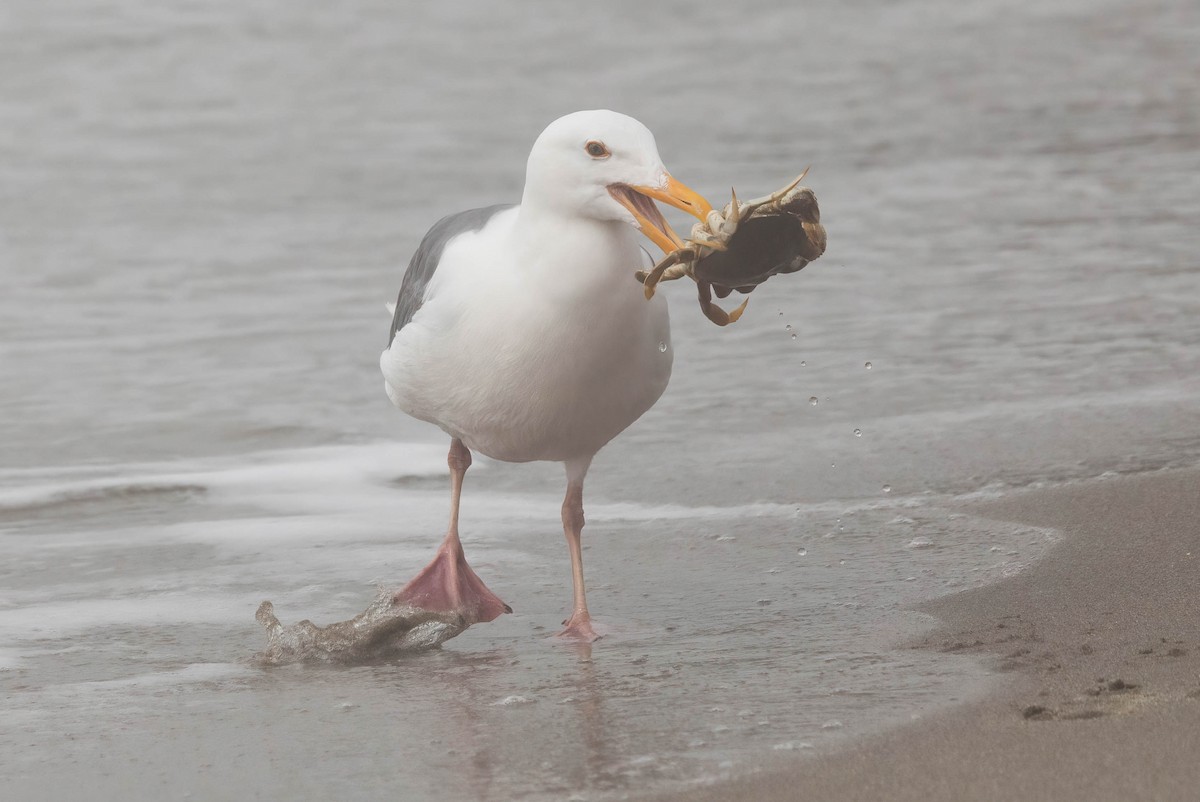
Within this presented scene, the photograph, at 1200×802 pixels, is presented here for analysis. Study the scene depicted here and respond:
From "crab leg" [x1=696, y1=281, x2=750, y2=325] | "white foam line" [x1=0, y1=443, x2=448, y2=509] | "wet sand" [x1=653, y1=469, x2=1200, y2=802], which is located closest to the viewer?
"wet sand" [x1=653, y1=469, x2=1200, y2=802]

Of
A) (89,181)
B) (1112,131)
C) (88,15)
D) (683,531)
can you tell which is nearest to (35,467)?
(683,531)

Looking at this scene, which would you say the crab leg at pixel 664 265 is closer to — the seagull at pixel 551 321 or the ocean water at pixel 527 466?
the seagull at pixel 551 321

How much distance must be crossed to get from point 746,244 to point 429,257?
1339 mm

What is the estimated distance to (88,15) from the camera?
19.8 metres

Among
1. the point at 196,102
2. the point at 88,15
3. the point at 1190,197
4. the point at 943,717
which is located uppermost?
the point at 88,15

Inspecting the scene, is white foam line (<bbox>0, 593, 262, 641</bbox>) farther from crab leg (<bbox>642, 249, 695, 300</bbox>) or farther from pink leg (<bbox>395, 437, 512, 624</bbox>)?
crab leg (<bbox>642, 249, 695, 300</bbox>)

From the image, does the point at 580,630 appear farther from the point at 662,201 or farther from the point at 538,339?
the point at 662,201

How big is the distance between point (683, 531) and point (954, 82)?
12383 millimetres

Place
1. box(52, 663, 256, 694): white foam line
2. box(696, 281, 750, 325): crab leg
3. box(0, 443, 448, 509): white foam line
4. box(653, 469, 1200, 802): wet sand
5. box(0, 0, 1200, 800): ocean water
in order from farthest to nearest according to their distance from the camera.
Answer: box(0, 443, 448, 509): white foam line
box(52, 663, 256, 694): white foam line
box(696, 281, 750, 325): crab leg
box(0, 0, 1200, 800): ocean water
box(653, 469, 1200, 802): wet sand

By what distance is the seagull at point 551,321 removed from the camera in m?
4.45

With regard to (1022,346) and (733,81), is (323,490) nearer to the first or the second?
(1022,346)

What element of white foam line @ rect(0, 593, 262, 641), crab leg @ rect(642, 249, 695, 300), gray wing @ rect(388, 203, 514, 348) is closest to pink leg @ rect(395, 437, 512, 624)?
white foam line @ rect(0, 593, 262, 641)

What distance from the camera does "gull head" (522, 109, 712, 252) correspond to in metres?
4.36

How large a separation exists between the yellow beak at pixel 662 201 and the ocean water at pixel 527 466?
1091mm
